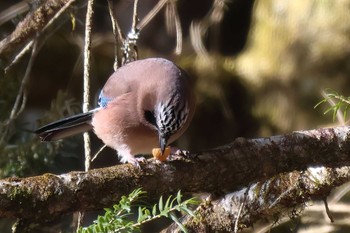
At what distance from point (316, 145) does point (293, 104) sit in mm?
1884

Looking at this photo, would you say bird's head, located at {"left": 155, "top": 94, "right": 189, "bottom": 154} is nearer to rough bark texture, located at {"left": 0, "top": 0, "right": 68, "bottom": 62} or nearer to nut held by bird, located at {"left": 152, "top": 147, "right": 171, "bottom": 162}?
nut held by bird, located at {"left": 152, "top": 147, "right": 171, "bottom": 162}

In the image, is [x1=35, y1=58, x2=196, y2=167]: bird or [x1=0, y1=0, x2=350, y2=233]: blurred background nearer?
[x1=35, y1=58, x2=196, y2=167]: bird

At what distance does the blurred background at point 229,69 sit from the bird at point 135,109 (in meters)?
0.50

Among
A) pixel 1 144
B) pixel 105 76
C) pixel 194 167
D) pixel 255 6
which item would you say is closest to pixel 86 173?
pixel 194 167

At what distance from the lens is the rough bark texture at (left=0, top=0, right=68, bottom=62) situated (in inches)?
125

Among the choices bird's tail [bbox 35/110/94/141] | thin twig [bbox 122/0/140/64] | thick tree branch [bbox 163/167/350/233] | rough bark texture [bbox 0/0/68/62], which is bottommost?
thick tree branch [bbox 163/167/350/233]

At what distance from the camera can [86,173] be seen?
2.16 m

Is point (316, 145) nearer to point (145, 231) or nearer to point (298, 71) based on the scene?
point (298, 71)

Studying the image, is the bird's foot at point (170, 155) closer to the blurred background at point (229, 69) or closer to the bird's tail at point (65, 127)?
the bird's tail at point (65, 127)

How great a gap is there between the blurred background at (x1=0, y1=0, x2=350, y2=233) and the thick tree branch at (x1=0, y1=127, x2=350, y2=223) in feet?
4.84

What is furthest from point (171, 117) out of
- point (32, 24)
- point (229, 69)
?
point (229, 69)

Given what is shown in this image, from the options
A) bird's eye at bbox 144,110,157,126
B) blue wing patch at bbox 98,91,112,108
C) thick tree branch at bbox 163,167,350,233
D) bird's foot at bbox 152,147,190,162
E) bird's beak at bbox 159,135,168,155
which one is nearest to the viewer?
thick tree branch at bbox 163,167,350,233

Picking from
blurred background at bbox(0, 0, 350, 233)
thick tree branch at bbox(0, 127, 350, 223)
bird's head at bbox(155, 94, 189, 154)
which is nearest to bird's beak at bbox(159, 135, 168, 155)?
bird's head at bbox(155, 94, 189, 154)

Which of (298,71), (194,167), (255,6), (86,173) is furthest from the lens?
(255,6)
